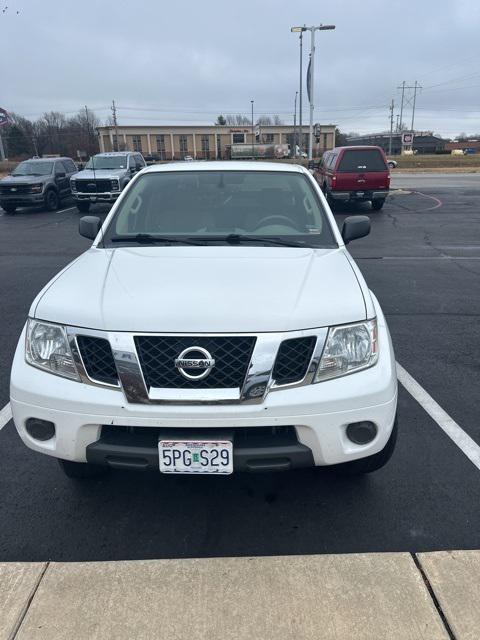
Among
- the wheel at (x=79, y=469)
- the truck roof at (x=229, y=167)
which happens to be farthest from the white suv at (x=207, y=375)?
the truck roof at (x=229, y=167)

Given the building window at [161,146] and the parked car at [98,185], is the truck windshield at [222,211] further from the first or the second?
the building window at [161,146]

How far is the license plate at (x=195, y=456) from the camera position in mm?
2412

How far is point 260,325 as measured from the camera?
7.97 feet

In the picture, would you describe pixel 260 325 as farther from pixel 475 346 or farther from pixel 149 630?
pixel 475 346

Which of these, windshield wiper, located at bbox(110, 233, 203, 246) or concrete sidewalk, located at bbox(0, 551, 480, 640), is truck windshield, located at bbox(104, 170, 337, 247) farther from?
concrete sidewalk, located at bbox(0, 551, 480, 640)

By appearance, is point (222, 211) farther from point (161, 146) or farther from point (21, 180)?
point (161, 146)

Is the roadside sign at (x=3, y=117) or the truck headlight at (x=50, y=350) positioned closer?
the truck headlight at (x=50, y=350)

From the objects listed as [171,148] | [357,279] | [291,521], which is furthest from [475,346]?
[171,148]

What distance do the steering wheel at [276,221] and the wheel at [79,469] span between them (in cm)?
198

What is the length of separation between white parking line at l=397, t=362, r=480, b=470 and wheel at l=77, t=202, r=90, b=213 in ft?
47.2

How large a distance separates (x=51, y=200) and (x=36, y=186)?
81 centimetres

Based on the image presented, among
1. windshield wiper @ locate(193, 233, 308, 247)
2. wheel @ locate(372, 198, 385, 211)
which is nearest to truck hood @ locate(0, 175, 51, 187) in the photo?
wheel @ locate(372, 198, 385, 211)

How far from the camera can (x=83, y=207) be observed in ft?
56.2

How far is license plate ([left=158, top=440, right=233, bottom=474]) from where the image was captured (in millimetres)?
2412
